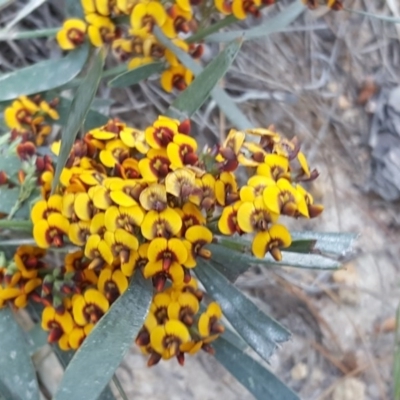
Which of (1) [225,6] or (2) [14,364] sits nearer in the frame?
(2) [14,364]

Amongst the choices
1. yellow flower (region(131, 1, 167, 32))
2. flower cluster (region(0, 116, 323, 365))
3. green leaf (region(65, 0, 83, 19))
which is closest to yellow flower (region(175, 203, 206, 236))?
flower cluster (region(0, 116, 323, 365))

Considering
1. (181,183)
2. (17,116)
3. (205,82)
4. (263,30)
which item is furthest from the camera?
(263,30)

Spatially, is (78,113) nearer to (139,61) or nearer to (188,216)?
(188,216)

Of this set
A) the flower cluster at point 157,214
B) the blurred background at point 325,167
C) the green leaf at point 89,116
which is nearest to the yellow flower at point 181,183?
the flower cluster at point 157,214

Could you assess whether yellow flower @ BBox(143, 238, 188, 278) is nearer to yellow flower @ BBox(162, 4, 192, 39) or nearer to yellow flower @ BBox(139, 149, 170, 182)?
yellow flower @ BBox(139, 149, 170, 182)

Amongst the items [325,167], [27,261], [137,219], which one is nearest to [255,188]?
[137,219]

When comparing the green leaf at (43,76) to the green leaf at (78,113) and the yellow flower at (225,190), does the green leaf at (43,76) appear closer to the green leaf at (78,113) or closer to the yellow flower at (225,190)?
the green leaf at (78,113)

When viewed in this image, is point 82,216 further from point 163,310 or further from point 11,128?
point 11,128
